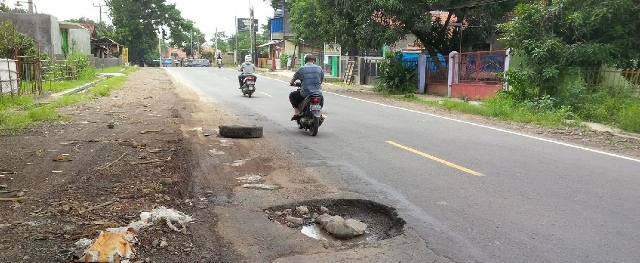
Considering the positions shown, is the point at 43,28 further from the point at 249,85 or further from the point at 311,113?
the point at 311,113

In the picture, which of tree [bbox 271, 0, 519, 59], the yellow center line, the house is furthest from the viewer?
the house

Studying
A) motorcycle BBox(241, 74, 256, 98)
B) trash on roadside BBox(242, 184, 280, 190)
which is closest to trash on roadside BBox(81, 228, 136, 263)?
trash on roadside BBox(242, 184, 280, 190)

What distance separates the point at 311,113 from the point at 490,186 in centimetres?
447

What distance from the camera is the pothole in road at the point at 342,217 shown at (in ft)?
14.3

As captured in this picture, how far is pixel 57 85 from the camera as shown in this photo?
66.2 feet

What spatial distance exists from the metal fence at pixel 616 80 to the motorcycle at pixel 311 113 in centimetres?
883

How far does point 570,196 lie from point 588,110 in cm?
892

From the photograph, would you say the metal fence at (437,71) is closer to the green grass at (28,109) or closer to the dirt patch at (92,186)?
the green grass at (28,109)

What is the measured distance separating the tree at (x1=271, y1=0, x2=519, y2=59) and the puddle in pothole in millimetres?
15866

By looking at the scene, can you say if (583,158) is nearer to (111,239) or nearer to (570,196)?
(570,196)

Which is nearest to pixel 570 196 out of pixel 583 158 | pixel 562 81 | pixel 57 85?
pixel 583 158

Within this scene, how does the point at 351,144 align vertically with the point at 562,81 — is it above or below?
below

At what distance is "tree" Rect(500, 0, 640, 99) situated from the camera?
13.8 meters

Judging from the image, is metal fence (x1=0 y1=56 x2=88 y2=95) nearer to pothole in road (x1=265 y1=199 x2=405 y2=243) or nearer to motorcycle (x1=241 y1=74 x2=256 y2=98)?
motorcycle (x1=241 y1=74 x2=256 y2=98)
